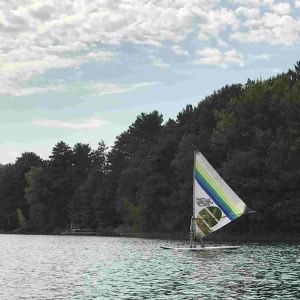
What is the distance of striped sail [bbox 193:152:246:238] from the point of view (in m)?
63.6

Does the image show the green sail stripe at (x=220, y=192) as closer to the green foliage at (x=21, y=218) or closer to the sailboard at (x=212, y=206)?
the sailboard at (x=212, y=206)

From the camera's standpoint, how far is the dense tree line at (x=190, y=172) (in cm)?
9425

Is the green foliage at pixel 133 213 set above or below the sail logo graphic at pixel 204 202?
above

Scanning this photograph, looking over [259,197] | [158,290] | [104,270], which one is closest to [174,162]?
[259,197]

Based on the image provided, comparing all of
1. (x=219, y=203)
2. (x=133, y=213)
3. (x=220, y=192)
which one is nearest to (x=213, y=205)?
(x=219, y=203)

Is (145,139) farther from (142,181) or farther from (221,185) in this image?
(221,185)

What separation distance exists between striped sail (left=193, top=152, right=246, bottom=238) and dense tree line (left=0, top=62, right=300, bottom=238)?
29.9 meters

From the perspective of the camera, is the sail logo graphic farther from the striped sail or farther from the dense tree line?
the dense tree line

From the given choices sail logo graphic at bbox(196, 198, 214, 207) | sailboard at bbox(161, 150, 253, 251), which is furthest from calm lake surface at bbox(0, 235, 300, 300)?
sail logo graphic at bbox(196, 198, 214, 207)

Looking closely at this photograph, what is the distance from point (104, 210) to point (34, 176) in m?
39.2

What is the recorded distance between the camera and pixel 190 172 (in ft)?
357

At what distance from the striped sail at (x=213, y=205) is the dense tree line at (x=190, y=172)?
98.1ft

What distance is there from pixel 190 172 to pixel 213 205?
4485 cm

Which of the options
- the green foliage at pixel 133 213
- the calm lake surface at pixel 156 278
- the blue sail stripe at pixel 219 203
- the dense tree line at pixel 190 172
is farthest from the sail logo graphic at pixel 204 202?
the green foliage at pixel 133 213
